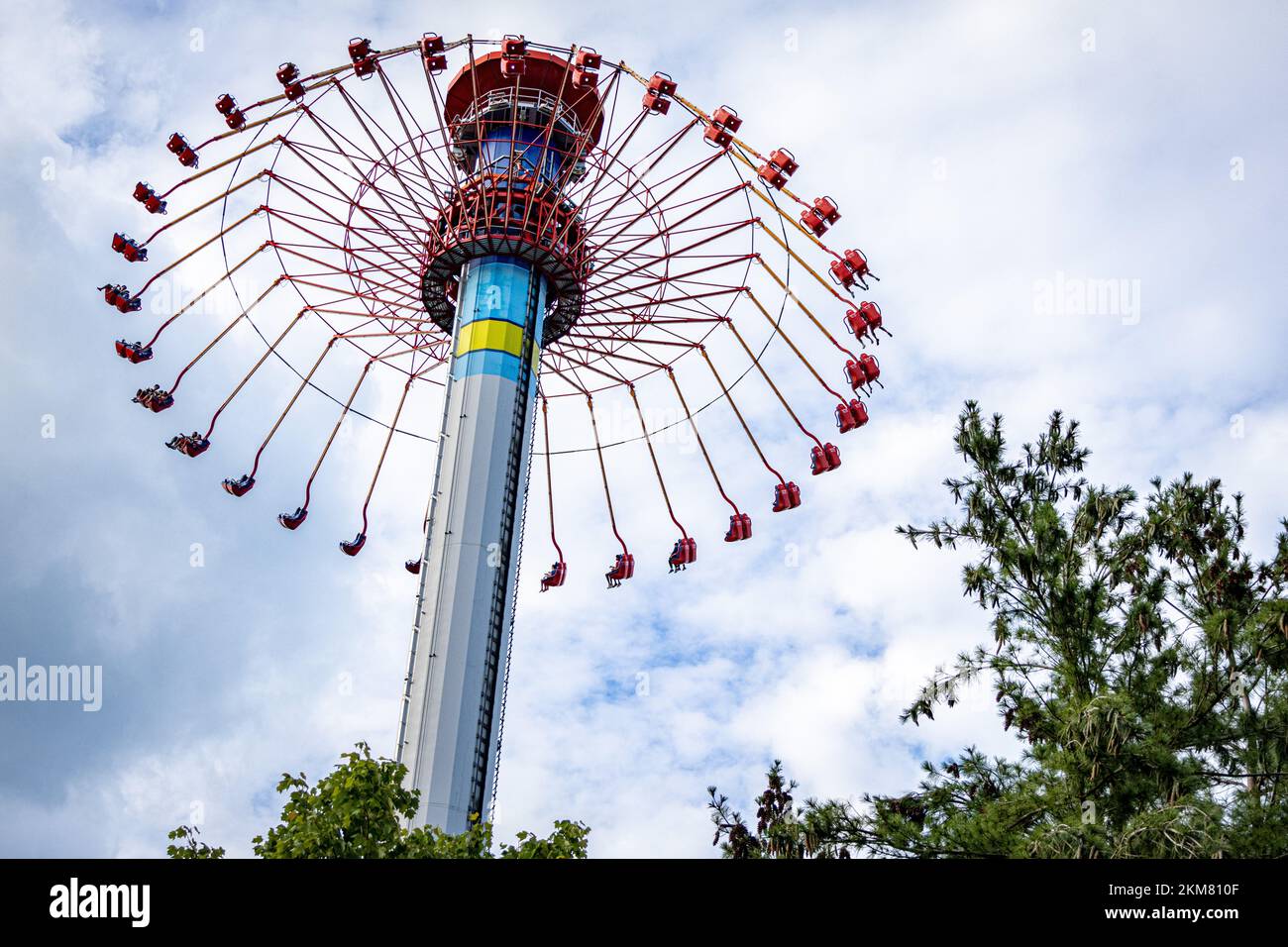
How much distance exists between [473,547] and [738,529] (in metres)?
10.3

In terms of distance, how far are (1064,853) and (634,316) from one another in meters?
23.2

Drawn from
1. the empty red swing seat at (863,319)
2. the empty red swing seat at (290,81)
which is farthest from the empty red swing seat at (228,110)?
the empty red swing seat at (863,319)

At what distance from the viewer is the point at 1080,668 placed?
32.8 meters

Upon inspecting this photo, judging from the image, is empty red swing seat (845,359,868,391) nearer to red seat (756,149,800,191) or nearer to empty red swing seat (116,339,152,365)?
red seat (756,149,800,191)

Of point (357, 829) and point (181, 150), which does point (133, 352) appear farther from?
point (357, 829)

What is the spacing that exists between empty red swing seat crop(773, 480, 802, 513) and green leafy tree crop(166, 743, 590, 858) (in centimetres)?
1993

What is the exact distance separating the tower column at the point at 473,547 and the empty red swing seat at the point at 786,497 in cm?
842

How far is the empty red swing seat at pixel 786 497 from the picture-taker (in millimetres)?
41188

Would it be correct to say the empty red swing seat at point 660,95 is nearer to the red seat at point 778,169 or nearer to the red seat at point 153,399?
the red seat at point 778,169

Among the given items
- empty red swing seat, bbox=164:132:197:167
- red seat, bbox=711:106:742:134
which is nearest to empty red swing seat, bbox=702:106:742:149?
red seat, bbox=711:106:742:134

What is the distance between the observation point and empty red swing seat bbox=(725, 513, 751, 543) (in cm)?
4244

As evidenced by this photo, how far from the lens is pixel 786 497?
41.2 m
